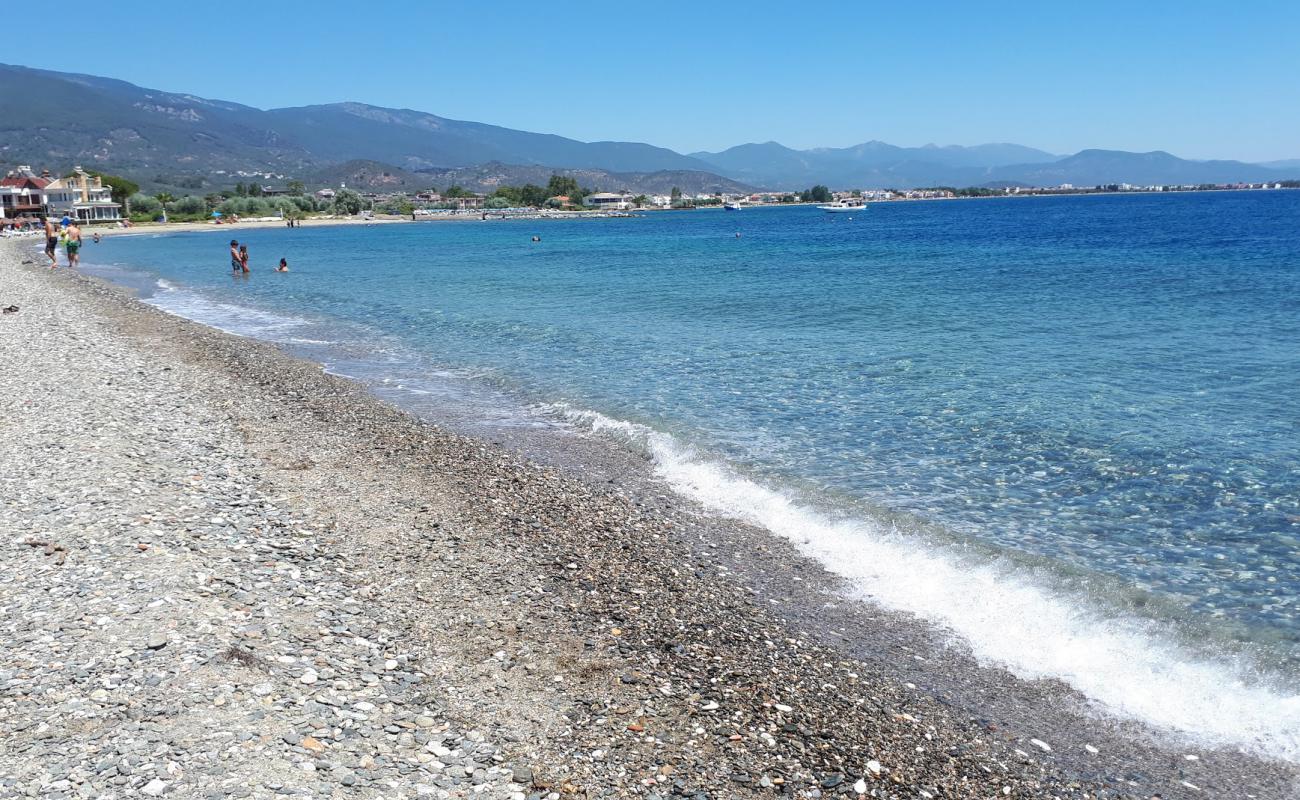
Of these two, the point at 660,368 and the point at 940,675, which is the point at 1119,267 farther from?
the point at 940,675

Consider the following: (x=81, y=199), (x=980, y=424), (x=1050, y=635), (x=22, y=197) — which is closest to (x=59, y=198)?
(x=22, y=197)

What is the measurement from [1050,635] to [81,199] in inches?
7086

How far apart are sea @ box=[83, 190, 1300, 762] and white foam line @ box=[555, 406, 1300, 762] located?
0.03 m

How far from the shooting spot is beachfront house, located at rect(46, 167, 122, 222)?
149250 millimetres

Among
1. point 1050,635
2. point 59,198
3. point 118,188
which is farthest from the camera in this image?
point 118,188

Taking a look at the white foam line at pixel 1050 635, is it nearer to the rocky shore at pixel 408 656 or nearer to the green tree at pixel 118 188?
the rocky shore at pixel 408 656

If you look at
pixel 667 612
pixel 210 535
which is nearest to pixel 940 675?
pixel 667 612

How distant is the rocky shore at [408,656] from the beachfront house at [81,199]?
165 metres

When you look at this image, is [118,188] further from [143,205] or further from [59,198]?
[59,198]

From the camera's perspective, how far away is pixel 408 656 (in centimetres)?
755

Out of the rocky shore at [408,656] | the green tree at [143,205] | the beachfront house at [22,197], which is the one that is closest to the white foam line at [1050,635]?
the rocky shore at [408,656]

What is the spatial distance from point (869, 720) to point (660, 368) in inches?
638

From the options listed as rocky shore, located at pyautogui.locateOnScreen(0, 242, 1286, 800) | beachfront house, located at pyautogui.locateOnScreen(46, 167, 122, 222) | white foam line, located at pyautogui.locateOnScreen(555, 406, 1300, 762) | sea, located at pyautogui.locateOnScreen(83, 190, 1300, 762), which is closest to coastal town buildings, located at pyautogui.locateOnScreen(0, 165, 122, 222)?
beachfront house, located at pyautogui.locateOnScreen(46, 167, 122, 222)

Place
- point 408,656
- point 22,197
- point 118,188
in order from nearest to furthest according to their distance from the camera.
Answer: point 408,656
point 22,197
point 118,188
